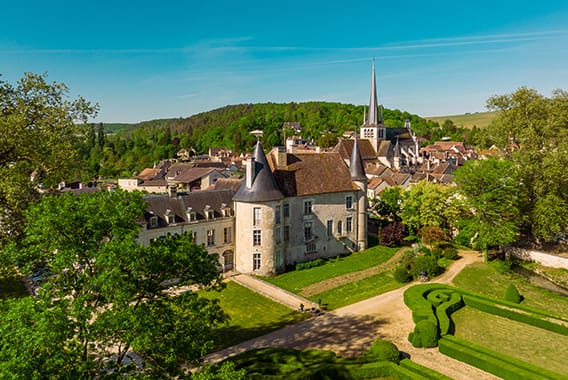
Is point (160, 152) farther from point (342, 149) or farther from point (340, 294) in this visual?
point (340, 294)

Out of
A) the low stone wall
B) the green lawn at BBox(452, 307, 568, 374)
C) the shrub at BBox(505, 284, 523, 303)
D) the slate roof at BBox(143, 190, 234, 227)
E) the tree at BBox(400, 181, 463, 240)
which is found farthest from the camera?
the tree at BBox(400, 181, 463, 240)

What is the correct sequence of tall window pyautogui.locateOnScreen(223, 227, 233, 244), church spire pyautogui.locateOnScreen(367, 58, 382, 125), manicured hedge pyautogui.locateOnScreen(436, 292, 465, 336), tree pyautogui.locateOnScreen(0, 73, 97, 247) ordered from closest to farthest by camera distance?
tree pyautogui.locateOnScreen(0, 73, 97, 247)
manicured hedge pyautogui.locateOnScreen(436, 292, 465, 336)
tall window pyautogui.locateOnScreen(223, 227, 233, 244)
church spire pyautogui.locateOnScreen(367, 58, 382, 125)

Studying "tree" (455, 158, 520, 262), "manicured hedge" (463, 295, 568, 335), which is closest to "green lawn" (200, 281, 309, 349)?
"manicured hedge" (463, 295, 568, 335)

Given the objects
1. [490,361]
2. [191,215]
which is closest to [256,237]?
[191,215]

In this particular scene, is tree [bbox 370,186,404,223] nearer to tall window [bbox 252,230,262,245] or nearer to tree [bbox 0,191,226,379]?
tall window [bbox 252,230,262,245]

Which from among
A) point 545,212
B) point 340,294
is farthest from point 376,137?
point 340,294

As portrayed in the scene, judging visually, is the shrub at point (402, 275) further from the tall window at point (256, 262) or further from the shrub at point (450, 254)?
the tall window at point (256, 262)

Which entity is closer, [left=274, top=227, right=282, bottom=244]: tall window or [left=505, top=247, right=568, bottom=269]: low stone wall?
[left=274, top=227, right=282, bottom=244]: tall window

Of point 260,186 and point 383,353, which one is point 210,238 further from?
point 383,353
